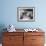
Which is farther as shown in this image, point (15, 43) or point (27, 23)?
point (27, 23)

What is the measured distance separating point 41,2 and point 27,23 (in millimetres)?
836

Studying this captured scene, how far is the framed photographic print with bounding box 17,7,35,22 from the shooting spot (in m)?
4.39

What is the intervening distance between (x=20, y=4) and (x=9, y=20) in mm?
644

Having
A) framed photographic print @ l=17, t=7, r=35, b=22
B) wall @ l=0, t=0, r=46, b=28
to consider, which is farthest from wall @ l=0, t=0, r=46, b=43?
framed photographic print @ l=17, t=7, r=35, b=22

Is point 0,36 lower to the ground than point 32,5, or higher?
lower

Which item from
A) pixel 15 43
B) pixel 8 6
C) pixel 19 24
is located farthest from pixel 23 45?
pixel 8 6

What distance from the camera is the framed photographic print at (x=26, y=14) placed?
4.39m

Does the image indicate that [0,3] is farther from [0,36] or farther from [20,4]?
[0,36]

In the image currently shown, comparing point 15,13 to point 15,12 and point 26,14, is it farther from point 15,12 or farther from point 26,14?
point 26,14

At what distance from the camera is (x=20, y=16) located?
4.41 metres

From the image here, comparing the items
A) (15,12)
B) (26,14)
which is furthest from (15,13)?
(26,14)

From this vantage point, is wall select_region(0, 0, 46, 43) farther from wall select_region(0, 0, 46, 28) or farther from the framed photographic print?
the framed photographic print

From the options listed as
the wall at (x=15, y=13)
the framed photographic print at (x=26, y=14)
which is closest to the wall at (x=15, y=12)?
the wall at (x=15, y=13)


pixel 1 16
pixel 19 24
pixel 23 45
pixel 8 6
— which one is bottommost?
pixel 23 45
